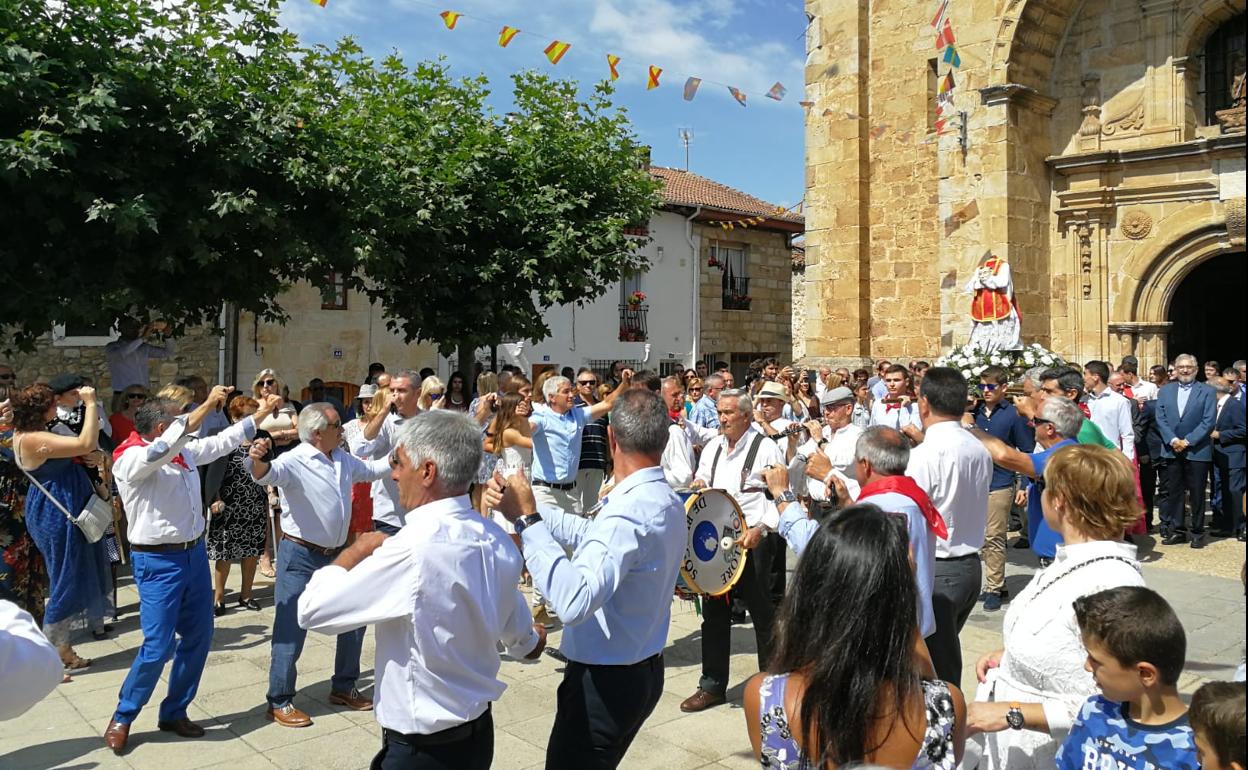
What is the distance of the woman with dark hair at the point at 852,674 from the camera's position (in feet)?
6.72

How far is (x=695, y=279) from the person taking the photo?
27281 millimetres

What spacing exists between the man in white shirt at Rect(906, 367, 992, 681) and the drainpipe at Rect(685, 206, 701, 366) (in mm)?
21905

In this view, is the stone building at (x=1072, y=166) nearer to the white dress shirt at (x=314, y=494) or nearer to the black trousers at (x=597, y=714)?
the white dress shirt at (x=314, y=494)

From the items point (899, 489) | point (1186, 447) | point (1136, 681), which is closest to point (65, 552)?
point (899, 489)

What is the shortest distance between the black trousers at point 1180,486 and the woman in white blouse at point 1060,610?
833cm

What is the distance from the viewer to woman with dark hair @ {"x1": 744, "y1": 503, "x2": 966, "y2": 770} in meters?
2.05

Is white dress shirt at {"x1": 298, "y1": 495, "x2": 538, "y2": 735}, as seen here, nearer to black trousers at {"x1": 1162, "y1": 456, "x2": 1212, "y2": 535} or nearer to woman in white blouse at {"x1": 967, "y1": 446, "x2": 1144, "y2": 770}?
woman in white blouse at {"x1": 967, "y1": 446, "x2": 1144, "y2": 770}

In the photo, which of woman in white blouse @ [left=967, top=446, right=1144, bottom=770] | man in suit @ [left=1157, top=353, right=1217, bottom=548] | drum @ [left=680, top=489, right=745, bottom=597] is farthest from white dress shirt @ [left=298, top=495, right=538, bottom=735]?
man in suit @ [left=1157, top=353, right=1217, bottom=548]

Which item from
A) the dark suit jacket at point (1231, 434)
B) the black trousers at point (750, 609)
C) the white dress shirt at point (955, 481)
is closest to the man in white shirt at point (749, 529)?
the black trousers at point (750, 609)

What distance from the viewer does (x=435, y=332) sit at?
15.5 metres

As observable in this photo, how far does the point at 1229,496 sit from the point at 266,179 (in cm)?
1183

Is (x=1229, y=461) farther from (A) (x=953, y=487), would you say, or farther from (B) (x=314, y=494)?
(B) (x=314, y=494)

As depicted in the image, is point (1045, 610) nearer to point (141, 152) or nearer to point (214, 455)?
point (214, 455)

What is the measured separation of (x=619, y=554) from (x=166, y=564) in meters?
3.04
